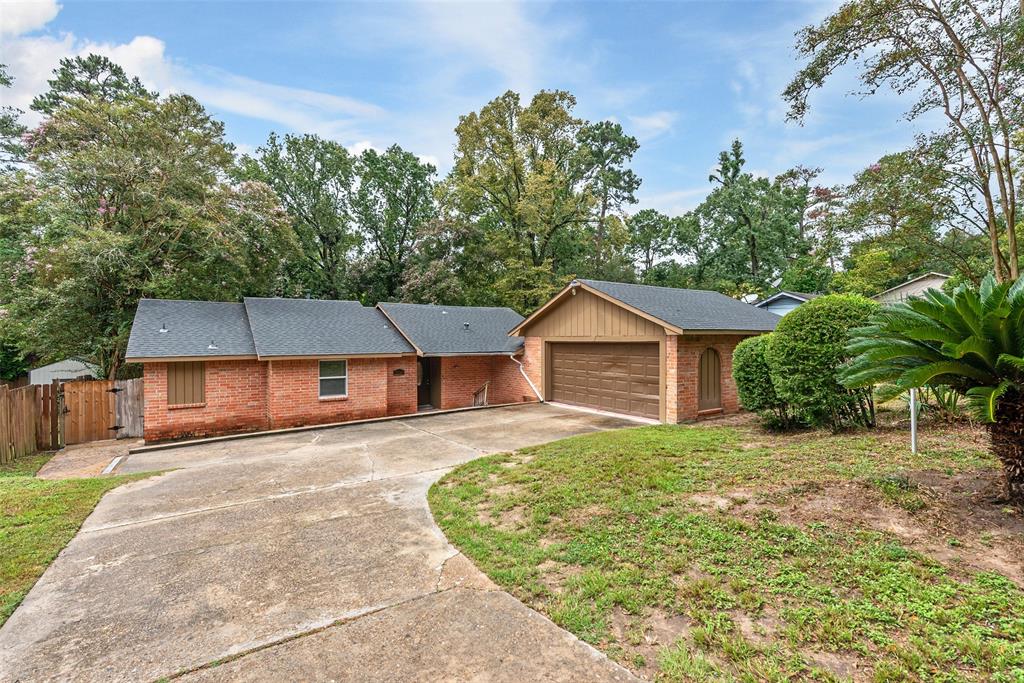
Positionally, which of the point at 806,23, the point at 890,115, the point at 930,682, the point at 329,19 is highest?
the point at 329,19

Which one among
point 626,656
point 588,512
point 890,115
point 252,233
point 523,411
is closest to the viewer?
point 626,656

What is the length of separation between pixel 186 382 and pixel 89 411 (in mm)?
3167

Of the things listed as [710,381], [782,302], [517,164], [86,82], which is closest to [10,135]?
[86,82]

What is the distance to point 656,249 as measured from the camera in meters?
34.5

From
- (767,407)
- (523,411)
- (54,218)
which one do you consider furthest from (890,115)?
(54,218)

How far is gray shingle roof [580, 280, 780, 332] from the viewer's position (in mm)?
11227

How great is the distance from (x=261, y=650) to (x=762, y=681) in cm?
A: 317

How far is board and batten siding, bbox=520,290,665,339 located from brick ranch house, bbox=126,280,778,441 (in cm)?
4

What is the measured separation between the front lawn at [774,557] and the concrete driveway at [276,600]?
1.37 feet

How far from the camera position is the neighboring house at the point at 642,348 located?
11.0 metres

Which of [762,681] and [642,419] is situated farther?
[642,419]

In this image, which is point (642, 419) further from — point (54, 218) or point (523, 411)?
point (54, 218)

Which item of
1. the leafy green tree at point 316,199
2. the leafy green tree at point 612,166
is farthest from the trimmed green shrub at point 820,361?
the leafy green tree at point 612,166

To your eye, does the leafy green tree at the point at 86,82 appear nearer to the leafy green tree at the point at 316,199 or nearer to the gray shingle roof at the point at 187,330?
the leafy green tree at the point at 316,199
